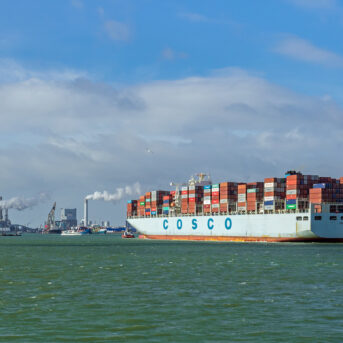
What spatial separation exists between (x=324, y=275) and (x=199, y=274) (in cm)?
980

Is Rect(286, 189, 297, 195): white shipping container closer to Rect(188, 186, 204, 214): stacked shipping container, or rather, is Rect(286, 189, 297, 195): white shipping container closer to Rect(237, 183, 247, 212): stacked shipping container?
Rect(237, 183, 247, 212): stacked shipping container

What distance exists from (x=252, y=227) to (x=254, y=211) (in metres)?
4.46

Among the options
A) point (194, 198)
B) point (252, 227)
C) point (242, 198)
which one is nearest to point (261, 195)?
point (242, 198)

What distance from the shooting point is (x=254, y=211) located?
12350cm

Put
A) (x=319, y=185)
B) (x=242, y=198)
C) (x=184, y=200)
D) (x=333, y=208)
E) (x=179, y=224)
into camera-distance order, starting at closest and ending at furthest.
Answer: (x=333, y=208) → (x=319, y=185) → (x=242, y=198) → (x=179, y=224) → (x=184, y=200)

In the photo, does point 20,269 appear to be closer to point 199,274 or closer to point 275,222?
point 199,274

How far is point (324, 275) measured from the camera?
46.2m

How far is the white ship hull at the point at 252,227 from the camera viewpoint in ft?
353

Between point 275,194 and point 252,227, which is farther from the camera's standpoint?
point 252,227

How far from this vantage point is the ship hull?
353 ft

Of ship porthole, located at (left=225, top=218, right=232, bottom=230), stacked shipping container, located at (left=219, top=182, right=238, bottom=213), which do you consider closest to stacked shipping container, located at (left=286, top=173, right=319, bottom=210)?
ship porthole, located at (left=225, top=218, right=232, bottom=230)

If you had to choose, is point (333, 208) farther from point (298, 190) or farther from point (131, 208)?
point (131, 208)

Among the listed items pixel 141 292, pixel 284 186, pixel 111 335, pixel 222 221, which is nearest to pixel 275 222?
pixel 284 186

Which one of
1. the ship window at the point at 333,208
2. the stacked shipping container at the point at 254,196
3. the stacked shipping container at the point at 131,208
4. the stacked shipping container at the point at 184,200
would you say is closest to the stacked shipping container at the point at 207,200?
the stacked shipping container at the point at 184,200
